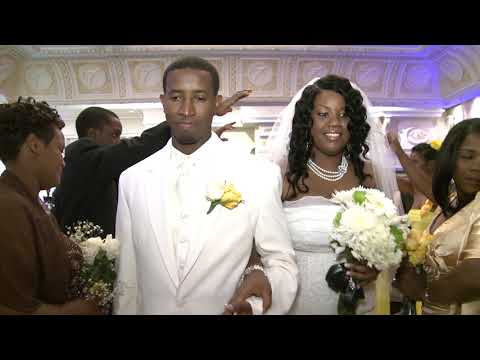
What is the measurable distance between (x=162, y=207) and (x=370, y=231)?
2.86 ft

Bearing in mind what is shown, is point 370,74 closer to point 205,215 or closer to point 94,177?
point 94,177

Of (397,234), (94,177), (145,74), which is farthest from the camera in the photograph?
(145,74)

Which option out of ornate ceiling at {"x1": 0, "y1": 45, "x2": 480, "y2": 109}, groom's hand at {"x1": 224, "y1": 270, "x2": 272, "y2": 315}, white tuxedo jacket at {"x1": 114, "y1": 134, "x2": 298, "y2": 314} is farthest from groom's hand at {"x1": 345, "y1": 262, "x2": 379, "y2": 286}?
ornate ceiling at {"x1": 0, "y1": 45, "x2": 480, "y2": 109}

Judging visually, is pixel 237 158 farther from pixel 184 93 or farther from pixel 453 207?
pixel 453 207

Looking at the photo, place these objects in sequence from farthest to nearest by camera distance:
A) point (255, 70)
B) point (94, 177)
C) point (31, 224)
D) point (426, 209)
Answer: point (255, 70)
point (94, 177)
point (426, 209)
point (31, 224)

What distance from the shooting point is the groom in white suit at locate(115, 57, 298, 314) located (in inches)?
87.7

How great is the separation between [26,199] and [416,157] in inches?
104

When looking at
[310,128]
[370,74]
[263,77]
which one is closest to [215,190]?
[310,128]

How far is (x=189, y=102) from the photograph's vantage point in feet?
7.30

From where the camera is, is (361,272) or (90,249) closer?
(361,272)

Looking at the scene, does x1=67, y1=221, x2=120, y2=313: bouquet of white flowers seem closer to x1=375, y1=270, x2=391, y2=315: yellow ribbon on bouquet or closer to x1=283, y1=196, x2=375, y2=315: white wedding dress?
x1=283, y1=196, x2=375, y2=315: white wedding dress

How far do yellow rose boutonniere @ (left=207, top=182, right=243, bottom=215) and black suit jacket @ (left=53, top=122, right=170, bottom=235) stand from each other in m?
1.01
